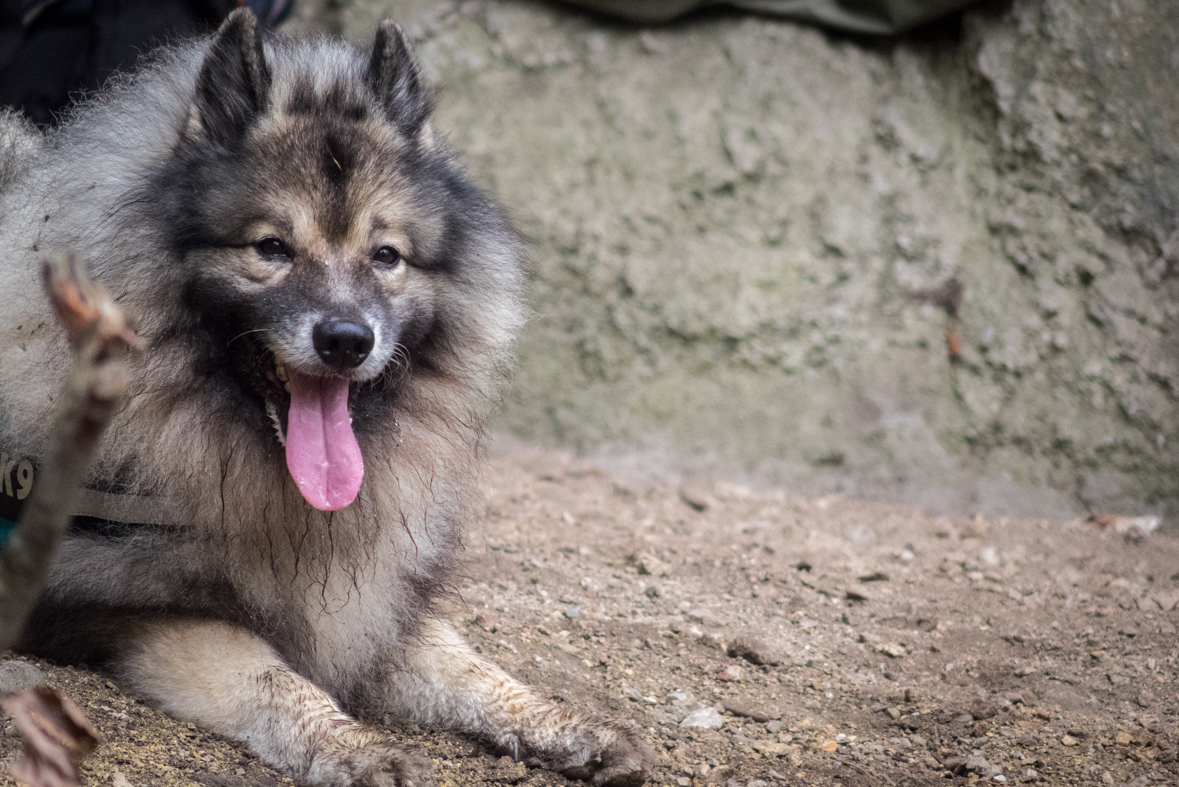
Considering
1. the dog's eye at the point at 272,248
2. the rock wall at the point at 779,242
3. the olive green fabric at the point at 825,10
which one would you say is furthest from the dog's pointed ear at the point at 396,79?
the olive green fabric at the point at 825,10

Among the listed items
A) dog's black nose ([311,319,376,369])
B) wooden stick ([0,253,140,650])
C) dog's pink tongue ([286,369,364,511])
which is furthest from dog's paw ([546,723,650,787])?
wooden stick ([0,253,140,650])

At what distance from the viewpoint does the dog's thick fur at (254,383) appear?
2355 millimetres

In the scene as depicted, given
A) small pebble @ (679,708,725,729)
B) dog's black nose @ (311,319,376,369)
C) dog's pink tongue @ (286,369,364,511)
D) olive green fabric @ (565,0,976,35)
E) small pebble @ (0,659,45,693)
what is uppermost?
olive green fabric @ (565,0,976,35)

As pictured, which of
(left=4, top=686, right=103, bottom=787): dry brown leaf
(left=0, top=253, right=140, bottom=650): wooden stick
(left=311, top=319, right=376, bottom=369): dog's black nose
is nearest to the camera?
(left=0, top=253, right=140, bottom=650): wooden stick

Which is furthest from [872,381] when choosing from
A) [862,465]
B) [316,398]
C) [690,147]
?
[316,398]

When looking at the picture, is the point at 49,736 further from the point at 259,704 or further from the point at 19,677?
the point at 19,677

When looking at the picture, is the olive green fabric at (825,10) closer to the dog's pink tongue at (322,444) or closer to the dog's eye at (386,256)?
the dog's eye at (386,256)

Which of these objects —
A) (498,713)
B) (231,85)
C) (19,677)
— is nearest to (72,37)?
(231,85)

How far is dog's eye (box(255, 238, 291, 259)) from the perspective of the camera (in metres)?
2.37

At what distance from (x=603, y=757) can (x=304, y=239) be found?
4.80 ft

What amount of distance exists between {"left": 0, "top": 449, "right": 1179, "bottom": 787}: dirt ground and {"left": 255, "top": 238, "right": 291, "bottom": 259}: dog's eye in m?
1.14

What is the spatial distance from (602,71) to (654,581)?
2.88 meters

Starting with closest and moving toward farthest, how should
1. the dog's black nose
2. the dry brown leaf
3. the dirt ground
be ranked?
the dry brown leaf, the dog's black nose, the dirt ground

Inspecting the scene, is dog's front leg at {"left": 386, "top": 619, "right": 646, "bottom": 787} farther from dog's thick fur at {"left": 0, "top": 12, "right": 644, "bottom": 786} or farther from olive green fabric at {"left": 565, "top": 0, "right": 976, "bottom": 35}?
olive green fabric at {"left": 565, "top": 0, "right": 976, "bottom": 35}
